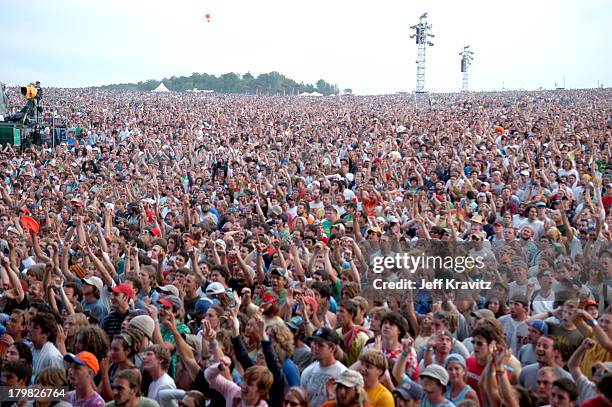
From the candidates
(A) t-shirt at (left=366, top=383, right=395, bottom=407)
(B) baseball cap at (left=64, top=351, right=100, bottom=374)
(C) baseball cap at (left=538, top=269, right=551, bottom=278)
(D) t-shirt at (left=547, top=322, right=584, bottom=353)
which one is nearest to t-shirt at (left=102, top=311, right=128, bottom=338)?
(B) baseball cap at (left=64, top=351, right=100, bottom=374)

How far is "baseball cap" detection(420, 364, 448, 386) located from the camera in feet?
14.4

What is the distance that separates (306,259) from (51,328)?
2952mm

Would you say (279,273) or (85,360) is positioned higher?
(279,273)

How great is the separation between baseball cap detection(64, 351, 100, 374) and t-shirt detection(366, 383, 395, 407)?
1764 millimetres

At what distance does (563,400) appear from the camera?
4074 mm

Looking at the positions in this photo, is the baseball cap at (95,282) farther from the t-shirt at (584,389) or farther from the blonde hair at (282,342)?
the t-shirt at (584,389)

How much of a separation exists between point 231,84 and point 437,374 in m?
83.5

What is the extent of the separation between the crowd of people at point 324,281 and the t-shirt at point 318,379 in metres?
0.01

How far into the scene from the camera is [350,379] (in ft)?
13.9

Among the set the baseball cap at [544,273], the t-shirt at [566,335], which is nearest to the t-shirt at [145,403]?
the t-shirt at [566,335]

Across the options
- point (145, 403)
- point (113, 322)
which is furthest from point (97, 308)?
point (145, 403)

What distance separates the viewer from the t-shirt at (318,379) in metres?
4.80

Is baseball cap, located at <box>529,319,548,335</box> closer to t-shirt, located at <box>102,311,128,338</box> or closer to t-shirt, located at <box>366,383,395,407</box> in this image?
t-shirt, located at <box>366,383,395,407</box>

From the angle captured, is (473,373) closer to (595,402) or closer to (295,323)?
(595,402)
